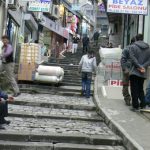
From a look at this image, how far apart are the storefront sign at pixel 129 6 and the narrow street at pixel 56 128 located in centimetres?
358

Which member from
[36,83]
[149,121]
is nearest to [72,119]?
[149,121]

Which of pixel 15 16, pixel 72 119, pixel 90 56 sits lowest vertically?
pixel 72 119

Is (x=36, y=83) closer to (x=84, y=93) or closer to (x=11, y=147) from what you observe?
(x=84, y=93)

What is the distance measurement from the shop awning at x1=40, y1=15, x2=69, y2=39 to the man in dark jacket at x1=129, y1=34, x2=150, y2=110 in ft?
82.6

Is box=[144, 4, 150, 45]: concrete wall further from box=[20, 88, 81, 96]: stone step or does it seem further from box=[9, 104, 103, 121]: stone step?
box=[9, 104, 103, 121]: stone step

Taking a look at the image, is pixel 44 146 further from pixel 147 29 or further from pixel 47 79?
pixel 147 29

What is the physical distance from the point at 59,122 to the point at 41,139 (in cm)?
194

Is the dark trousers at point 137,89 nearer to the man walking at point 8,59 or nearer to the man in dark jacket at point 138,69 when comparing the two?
the man in dark jacket at point 138,69

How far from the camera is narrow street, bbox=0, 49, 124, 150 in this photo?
7.43 metres

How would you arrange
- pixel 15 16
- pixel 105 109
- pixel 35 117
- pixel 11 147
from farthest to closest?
pixel 15 16 < pixel 105 109 < pixel 35 117 < pixel 11 147

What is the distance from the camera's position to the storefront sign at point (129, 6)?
573 inches

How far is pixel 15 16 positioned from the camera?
25.1 m

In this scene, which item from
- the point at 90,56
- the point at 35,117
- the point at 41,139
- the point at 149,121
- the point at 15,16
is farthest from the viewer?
the point at 15,16

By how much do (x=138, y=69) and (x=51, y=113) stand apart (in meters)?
2.42
